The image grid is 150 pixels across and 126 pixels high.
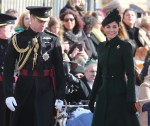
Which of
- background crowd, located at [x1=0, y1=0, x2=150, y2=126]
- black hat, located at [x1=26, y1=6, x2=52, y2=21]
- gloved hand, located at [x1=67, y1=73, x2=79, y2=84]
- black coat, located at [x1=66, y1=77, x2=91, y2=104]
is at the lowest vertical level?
black coat, located at [x1=66, y1=77, x2=91, y2=104]

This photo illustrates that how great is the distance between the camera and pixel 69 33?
10750 millimetres

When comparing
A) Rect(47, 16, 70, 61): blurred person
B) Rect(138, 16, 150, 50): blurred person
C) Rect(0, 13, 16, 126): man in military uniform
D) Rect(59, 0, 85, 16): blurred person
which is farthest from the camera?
Rect(138, 16, 150, 50): blurred person

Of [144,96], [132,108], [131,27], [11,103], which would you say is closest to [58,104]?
[11,103]

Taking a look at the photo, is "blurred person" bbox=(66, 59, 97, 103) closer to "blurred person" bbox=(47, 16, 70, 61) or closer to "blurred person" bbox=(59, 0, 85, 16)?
"blurred person" bbox=(47, 16, 70, 61)

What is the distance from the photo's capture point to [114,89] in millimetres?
7484

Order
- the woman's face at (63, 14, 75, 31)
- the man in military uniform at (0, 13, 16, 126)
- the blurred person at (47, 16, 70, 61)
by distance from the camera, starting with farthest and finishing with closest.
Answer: the woman's face at (63, 14, 75, 31)
the blurred person at (47, 16, 70, 61)
the man in military uniform at (0, 13, 16, 126)

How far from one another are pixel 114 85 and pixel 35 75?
96 cm

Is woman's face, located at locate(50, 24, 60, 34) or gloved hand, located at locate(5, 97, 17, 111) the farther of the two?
woman's face, located at locate(50, 24, 60, 34)

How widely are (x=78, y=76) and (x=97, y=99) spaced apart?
206 cm

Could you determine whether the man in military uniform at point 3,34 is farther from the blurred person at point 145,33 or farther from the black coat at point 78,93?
the blurred person at point 145,33

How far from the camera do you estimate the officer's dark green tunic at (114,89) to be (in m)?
7.44

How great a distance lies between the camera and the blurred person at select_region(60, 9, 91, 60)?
1043 centimetres

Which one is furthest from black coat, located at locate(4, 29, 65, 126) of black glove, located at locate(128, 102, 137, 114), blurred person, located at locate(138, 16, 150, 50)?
blurred person, located at locate(138, 16, 150, 50)

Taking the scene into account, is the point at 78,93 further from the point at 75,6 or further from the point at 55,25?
the point at 75,6
